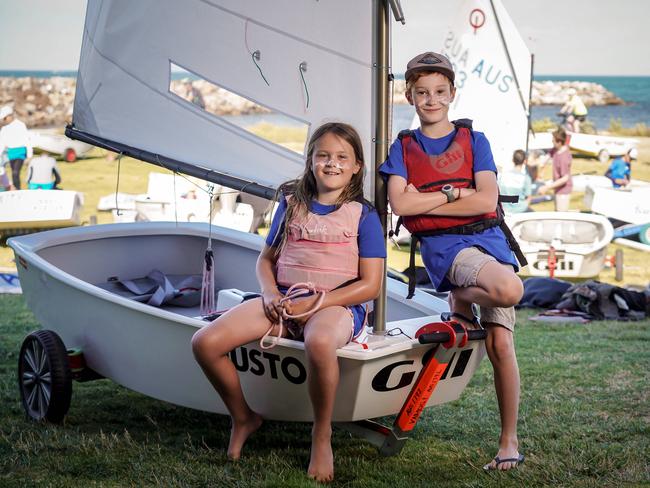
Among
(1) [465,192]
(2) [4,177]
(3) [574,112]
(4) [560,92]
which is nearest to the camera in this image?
(1) [465,192]

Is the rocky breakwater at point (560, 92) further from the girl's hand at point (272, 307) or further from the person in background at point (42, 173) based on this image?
the girl's hand at point (272, 307)

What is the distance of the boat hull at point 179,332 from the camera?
7.68 ft

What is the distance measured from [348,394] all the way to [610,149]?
8.63 m

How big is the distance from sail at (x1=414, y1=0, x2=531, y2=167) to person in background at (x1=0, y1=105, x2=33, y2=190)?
13.6 feet

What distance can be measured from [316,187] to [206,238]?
146cm

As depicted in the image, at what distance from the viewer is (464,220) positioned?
235 centimetres

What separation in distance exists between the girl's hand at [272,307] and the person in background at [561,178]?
7.28 m

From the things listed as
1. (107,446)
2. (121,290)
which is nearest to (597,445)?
(107,446)

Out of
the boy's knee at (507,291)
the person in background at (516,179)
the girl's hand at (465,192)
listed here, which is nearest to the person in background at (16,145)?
the person in background at (516,179)

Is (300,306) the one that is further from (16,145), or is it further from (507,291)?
(16,145)

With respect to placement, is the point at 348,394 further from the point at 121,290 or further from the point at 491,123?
the point at 491,123

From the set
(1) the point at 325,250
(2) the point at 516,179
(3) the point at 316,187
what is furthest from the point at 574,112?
(1) the point at 325,250

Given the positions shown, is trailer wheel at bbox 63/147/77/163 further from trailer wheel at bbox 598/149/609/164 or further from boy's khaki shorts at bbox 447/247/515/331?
boy's khaki shorts at bbox 447/247/515/331

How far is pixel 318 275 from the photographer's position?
7.81 feet
